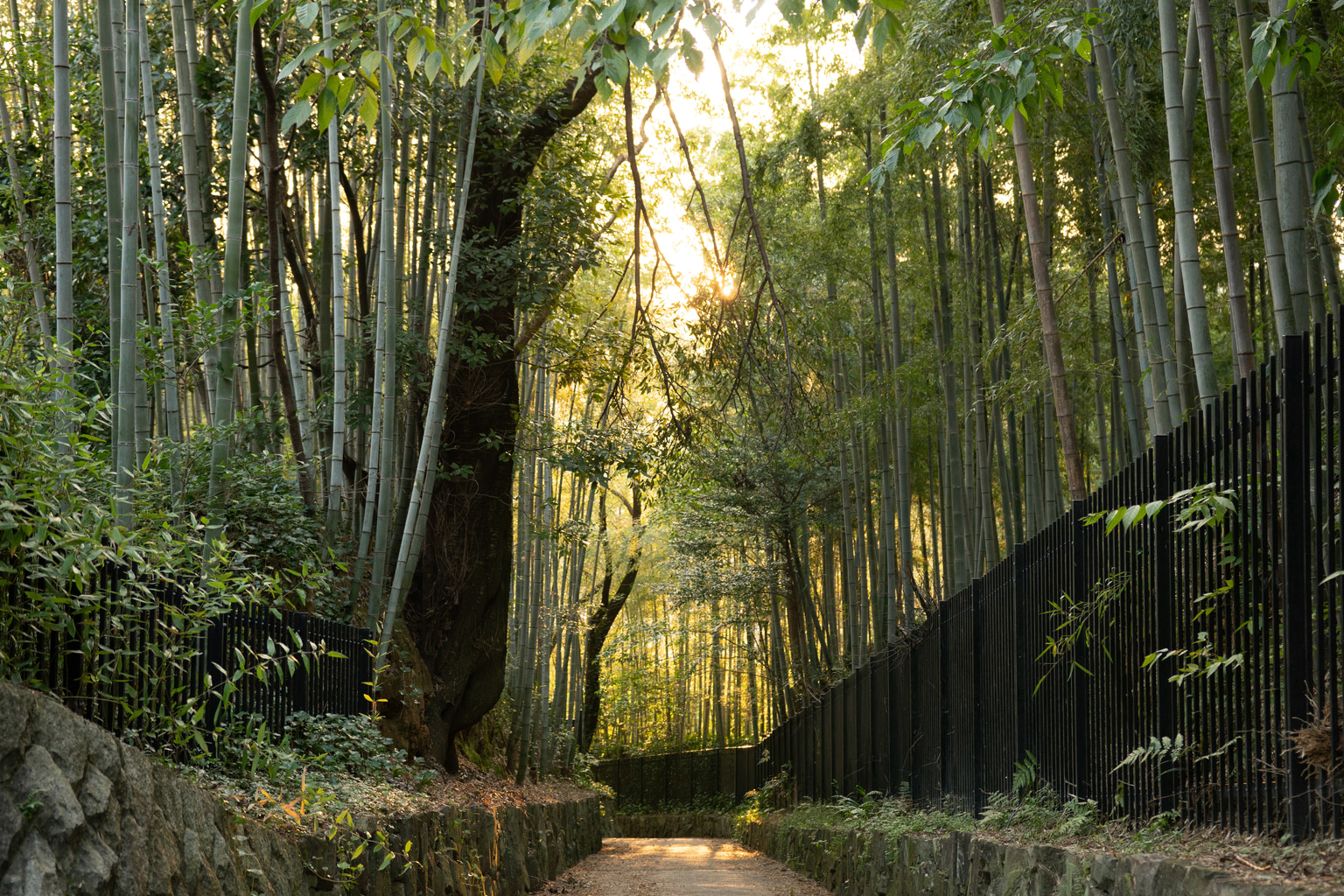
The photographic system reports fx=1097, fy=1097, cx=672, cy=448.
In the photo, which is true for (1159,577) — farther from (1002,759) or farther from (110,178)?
(110,178)

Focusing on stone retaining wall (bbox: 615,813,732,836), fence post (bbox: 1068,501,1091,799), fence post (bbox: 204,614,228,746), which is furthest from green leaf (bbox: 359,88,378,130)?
stone retaining wall (bbox: 615,813,732,836)

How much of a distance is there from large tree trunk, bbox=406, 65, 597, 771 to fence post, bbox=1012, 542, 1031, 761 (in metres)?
4.36

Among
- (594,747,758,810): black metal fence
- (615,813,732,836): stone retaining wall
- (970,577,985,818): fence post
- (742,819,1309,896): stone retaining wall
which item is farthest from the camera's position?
(594,747,758,810): black metal fence

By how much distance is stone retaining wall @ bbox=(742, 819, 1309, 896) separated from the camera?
2.51 m

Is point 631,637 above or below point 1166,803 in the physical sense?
above

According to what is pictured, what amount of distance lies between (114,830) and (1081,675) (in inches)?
124

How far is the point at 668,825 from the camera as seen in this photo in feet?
70.6

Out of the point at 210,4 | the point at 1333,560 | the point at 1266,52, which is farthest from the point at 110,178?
the point at 1333,560

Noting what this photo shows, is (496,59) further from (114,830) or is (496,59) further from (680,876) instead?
(680,876)

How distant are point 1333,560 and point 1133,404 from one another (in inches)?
175

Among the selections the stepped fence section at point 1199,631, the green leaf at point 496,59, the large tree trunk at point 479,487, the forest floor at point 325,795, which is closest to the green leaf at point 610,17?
the green leaf at point 496,59

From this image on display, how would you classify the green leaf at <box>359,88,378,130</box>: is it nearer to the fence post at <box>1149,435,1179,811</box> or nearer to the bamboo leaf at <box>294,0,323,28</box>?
the bamboo leaf at <box>294,0,323,28</box>

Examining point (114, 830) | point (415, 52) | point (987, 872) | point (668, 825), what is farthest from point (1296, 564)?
point (668, 825)

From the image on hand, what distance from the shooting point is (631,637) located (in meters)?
19.9
